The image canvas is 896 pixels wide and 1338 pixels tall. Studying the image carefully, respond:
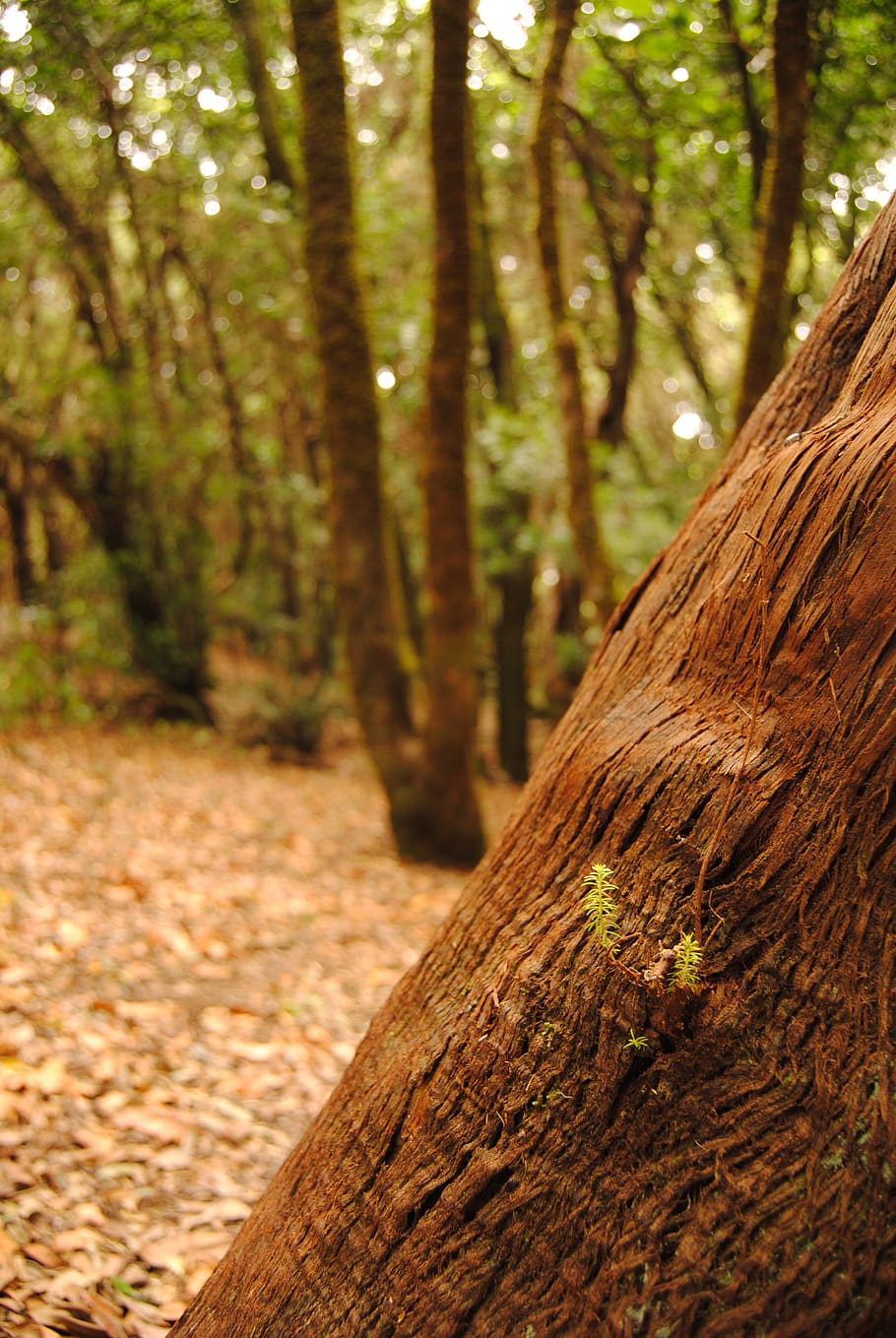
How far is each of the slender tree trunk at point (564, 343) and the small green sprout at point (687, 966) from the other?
18.6 ft

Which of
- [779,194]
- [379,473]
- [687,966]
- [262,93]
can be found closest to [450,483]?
[379,473]

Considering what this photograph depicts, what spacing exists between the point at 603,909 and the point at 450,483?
5261mm

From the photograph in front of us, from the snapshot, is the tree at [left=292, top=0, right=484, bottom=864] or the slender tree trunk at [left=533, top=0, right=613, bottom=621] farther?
the slender tree trunk at [left=533, top=0, right=613, bottom=621]

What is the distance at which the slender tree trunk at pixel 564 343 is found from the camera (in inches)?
242

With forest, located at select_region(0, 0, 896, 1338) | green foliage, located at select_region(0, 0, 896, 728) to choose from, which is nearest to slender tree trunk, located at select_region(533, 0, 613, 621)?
forest, located at select_region(0, 0, 896, 1338)

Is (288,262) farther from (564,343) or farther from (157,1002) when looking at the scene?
(157,1002)

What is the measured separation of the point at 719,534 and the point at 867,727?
553 mm

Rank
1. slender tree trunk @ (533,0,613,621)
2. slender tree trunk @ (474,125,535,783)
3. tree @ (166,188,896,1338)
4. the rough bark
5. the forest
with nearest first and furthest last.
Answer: tree @ (166,188,896,1338) → the forest → the rough bark → slender tree trunk @ (533,0,613,621) → slender tree trunk @ (474,125,535,783)

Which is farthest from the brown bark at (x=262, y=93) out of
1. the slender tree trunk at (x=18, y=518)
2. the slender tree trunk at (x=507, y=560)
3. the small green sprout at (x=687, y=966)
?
the small green sprout at (x=687, y=966)

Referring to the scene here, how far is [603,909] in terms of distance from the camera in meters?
1.68

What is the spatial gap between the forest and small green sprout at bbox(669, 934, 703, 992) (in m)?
0.01

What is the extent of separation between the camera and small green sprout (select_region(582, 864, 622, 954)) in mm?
1656

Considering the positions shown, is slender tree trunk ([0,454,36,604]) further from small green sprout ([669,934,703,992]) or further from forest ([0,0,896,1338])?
small green sprout ([669,934,703,992])

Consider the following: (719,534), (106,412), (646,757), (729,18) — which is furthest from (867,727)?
(106,412)
